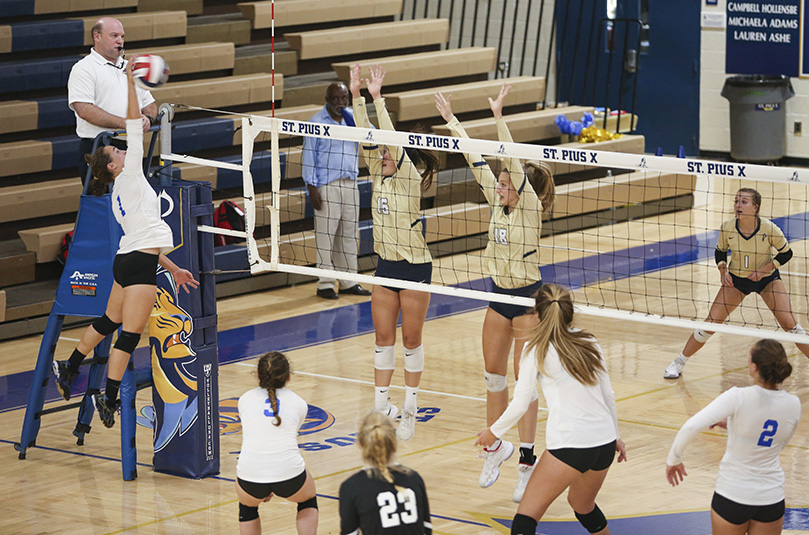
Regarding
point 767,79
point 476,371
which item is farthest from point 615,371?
point 767,79

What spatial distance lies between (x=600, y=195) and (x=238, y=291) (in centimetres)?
502

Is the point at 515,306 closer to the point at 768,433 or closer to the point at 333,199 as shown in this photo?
the point at 768,433

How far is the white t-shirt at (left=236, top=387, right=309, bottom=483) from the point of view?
5.48 metres

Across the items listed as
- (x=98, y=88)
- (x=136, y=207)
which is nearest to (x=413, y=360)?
(x=136, y=207)

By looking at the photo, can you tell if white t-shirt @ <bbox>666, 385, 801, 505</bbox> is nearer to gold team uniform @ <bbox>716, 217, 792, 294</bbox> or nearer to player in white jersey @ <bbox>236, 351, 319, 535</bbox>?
player in white jersey @ <bbox>236, 351, 319, 535</bbox>

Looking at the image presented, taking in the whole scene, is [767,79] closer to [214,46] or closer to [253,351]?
[214,46]

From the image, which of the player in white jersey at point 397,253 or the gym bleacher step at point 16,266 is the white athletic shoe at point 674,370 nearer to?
the player in white jersey at point 397,253

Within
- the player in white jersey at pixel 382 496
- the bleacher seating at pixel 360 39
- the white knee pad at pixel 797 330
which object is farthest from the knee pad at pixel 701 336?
the bleacher seating at pixel 360 39

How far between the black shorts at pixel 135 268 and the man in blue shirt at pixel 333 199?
432 cm

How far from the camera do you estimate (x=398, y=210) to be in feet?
25.5

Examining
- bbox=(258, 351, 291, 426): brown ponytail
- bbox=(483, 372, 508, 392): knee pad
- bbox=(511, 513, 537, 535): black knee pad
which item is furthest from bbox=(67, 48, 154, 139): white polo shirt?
bbox=(511, 513, 537, 535): black knee pad

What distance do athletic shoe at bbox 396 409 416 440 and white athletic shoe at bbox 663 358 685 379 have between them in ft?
7.65

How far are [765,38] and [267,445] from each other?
15.2 metres

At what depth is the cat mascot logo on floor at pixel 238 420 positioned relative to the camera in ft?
26.6
